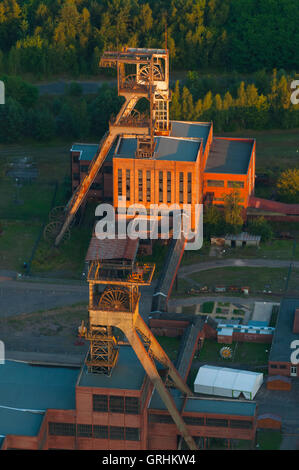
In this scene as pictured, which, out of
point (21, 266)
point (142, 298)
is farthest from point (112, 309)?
point (21, 266)

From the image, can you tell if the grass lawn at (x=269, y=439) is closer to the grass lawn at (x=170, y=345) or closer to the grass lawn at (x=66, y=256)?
the grass lawn at (x=170, y=345)

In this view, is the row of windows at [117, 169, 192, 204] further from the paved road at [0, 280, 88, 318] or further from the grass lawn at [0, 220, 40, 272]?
the paved road at [0, 280, 88, 318]

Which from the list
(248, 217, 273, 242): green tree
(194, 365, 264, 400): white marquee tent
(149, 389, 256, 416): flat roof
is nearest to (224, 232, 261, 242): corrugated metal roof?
(248, 217, 273, 242): green tree

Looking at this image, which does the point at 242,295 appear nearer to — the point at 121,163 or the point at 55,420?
the point at 121,163

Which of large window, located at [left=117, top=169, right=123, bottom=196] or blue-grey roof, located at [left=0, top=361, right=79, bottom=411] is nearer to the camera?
blue-grey roof, located at [left=0, top=361, right=79, bottom=411]

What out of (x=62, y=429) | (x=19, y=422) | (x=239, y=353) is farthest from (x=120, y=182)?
(x=19, y=422)

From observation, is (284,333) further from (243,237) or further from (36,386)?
(36,386)
